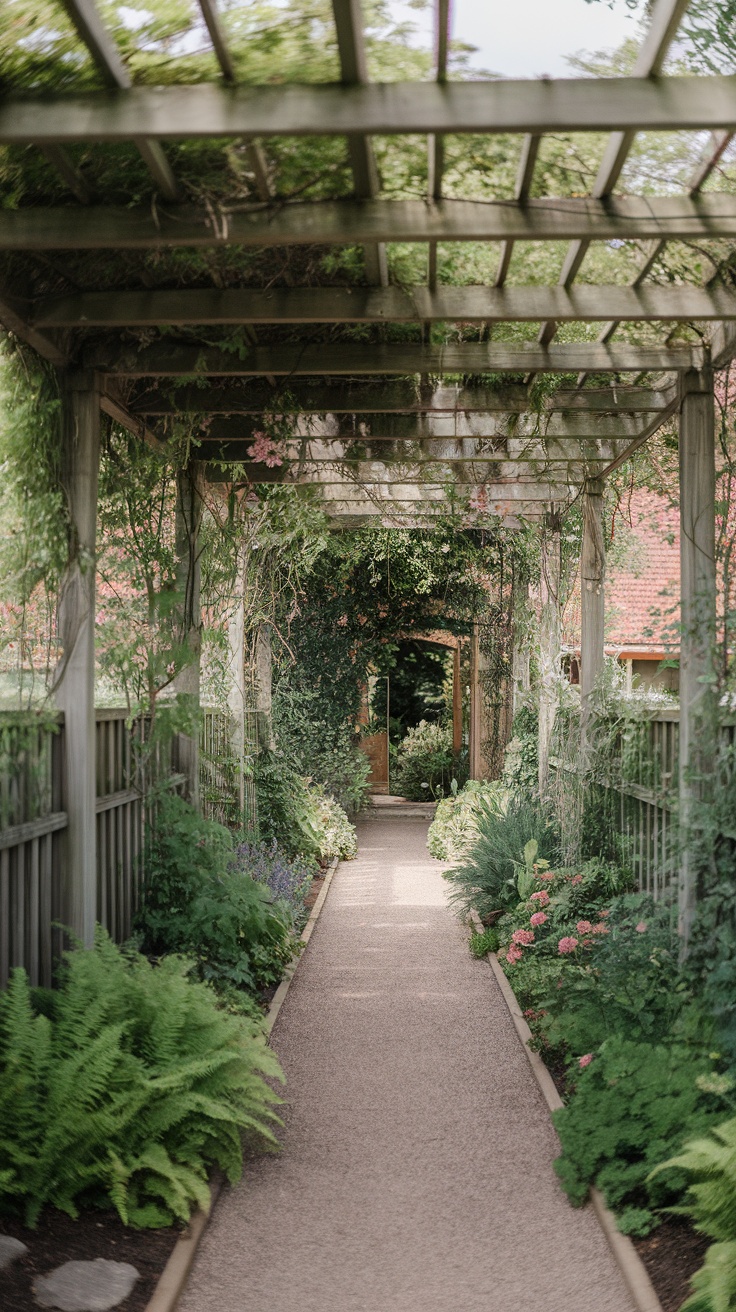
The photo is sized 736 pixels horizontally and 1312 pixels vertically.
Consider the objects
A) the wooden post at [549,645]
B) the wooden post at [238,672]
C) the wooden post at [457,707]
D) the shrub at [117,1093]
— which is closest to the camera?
the shrub at [117,1093]

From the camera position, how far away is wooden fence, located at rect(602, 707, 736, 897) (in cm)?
558

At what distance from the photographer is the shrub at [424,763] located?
57.8 feet

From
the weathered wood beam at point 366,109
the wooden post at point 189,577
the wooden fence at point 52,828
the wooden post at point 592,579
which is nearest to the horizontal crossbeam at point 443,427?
the wooden post at point 189,577

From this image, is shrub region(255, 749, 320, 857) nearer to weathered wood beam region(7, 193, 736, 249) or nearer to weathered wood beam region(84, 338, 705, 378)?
weathered wood beam region(84, 338, 705, 378)

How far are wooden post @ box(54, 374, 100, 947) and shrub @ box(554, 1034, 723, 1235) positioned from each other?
2.24 metres

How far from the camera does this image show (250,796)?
954cm

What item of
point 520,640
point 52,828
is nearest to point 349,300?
point 52,828

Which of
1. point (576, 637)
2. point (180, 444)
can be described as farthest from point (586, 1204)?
point (576, 637)

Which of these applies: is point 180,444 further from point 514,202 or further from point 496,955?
point 496,955

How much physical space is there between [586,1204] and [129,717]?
3.29 meters

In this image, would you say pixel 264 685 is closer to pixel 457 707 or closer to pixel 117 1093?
pixel 457 707

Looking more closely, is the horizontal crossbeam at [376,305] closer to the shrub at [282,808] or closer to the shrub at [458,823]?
the shrub at [282,808]

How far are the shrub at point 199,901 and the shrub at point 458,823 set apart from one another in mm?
4463

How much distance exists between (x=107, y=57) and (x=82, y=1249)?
11.3 ft
